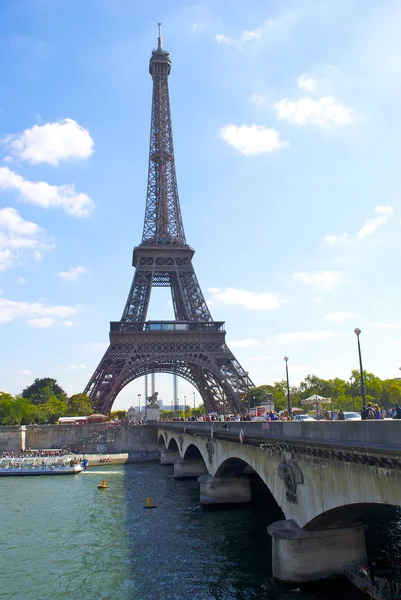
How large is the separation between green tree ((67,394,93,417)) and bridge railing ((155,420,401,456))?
6656 centimetres

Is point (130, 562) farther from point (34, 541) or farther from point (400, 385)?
point (400, 385)

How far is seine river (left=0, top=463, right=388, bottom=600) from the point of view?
2066 cm

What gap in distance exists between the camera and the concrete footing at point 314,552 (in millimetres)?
18984

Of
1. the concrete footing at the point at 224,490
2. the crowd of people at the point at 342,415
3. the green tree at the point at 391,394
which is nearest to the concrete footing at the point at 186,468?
the crowd of people at the point at 342,415

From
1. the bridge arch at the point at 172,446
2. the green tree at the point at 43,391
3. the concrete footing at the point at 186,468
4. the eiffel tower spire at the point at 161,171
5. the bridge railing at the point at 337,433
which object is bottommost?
the concrete footing at the point at 186,468

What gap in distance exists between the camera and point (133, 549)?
26.7 m

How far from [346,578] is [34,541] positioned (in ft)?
59.7

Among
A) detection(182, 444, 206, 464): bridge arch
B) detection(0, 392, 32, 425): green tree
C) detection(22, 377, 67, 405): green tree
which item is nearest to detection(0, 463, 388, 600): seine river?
detection(182, 444, 206, 464): bridge arch

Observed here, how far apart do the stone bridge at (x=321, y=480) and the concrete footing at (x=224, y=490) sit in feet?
32.5

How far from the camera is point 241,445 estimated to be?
27.8m

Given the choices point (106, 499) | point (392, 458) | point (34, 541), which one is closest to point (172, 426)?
point (106, 499)

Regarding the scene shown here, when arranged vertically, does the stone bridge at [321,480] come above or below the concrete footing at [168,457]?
above

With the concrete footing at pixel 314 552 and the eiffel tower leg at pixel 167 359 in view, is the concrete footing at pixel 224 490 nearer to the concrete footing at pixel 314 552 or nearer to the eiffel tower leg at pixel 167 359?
the concrete footing at pixel 314 552

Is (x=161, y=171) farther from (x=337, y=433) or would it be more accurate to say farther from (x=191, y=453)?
(x=337, y=433)
